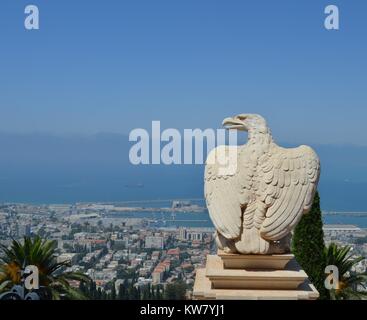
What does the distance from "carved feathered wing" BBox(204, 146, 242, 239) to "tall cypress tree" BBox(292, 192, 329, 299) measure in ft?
15.8

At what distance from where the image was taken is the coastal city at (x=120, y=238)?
30.4 feet

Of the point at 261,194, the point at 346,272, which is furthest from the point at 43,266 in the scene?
the point at 346,272

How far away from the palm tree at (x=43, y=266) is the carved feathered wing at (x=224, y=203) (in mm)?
4633

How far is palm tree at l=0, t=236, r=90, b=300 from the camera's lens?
383 inches

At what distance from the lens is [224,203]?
244 inches

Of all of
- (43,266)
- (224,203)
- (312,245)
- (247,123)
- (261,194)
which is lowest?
(43,266)

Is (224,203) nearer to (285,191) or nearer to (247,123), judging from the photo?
(285,191)

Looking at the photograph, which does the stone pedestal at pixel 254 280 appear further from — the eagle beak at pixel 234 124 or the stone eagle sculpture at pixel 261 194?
the eagle beak at pixel 234 124

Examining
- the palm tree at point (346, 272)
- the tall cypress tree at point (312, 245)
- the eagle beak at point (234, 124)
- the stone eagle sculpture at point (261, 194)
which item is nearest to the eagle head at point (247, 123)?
the eagle beak at point (234, 124)

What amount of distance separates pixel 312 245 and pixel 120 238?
156 inches

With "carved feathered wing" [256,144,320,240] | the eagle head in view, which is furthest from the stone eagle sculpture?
the eagle head
